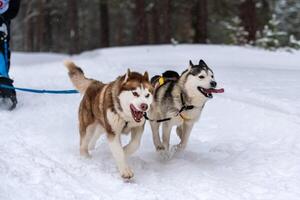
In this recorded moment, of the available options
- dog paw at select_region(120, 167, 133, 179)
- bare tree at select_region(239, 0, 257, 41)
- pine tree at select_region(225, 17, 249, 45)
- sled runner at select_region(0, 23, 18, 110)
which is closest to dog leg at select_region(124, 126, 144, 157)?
dog paw at select_region(120, 167, 133, 179)

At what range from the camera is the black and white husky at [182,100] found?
6039 mm

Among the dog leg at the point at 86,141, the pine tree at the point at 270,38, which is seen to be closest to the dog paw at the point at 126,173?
the dog leg at the point at 86,141

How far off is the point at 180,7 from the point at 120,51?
33.3 feet

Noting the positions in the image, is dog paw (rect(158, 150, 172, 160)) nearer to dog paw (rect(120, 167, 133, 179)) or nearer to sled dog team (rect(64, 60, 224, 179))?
sled dog team (rect(64, 60, 224, 179))

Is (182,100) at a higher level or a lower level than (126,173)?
higher

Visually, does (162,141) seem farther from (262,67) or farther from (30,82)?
(262,67)

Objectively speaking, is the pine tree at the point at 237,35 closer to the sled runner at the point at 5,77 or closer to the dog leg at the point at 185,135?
the sled runner at the point at 5,77

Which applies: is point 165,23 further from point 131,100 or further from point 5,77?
point 131,100

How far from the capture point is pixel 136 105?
5.11 meters

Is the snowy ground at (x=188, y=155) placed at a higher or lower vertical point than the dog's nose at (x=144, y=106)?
lower

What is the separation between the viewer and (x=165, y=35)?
23.9 m

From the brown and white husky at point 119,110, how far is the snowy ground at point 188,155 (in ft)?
1.13

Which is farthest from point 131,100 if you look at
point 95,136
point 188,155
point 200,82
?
point 188,155

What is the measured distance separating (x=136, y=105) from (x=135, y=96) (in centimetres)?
10
